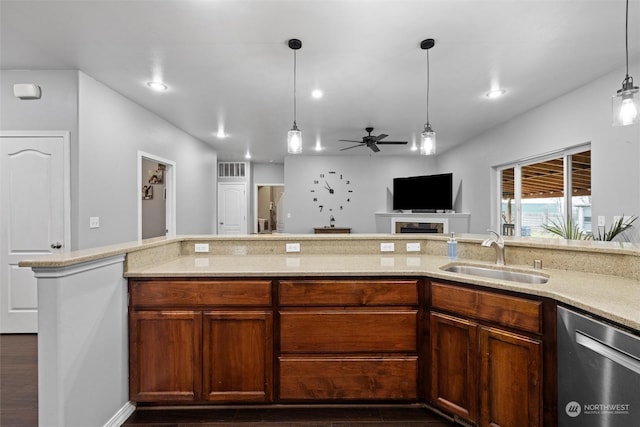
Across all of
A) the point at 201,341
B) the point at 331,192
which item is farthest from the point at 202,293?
the point at 331,192

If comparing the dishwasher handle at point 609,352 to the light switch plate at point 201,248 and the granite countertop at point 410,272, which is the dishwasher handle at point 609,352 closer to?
the granite countertop at point 410,272

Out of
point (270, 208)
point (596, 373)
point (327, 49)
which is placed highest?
→ point (327, 49)

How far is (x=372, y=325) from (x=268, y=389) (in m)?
0.77

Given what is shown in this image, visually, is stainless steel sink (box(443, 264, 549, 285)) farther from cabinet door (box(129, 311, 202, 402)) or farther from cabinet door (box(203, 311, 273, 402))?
cabinet door (box(129, 311, 202, 402))

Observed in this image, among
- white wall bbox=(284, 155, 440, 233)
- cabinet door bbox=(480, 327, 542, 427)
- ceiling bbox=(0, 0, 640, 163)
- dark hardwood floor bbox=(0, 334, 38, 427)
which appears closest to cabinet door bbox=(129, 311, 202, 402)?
dark hardwood floor bbox=(0, 334, 38, 427)

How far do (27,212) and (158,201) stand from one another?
2222mm

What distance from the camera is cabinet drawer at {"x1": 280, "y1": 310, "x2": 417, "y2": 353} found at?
6.34 feet

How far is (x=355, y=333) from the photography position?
194 cm

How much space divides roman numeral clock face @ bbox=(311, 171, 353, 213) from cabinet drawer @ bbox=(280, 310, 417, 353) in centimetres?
588

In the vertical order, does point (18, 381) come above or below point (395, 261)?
below

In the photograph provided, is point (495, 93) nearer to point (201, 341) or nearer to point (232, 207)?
point (201, 341)

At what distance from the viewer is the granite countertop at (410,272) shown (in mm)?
1279

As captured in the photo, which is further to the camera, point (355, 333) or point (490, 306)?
point (355, 333)

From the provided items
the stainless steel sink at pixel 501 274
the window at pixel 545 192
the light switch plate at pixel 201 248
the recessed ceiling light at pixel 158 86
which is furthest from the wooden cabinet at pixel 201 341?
the window at pixel 545 192
